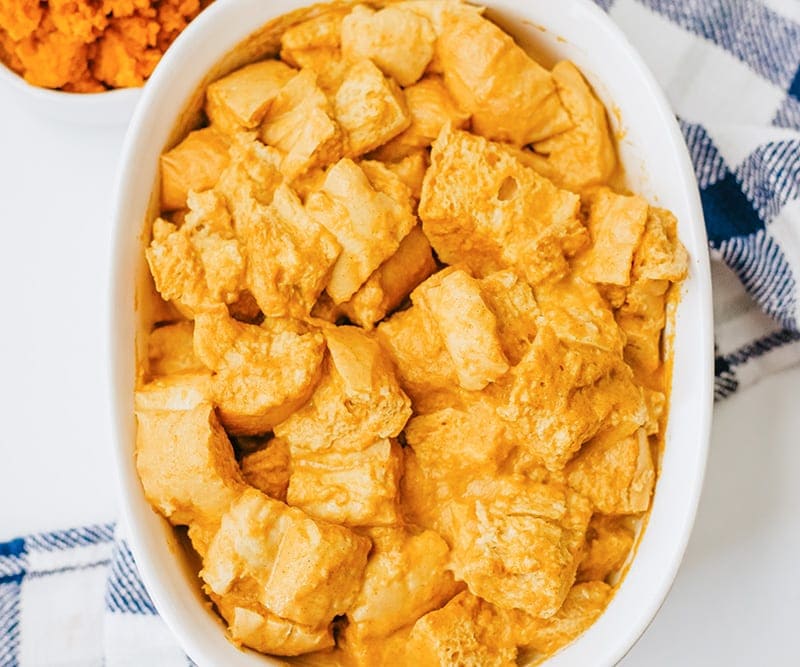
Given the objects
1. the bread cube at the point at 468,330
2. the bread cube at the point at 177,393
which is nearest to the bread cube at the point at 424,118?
the bread cube at the point at 468,330

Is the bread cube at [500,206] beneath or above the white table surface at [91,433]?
above

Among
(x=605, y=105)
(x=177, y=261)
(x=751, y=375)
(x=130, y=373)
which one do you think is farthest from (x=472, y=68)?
A: (x=751, y=375)

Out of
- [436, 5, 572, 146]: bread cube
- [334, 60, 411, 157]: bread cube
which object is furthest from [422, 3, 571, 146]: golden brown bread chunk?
[334, 60, 411, 157]: bread cube

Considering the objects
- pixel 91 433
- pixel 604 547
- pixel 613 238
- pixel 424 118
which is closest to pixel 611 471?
pixel 604 547

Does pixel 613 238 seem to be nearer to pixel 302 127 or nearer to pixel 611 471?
pixel 611 471

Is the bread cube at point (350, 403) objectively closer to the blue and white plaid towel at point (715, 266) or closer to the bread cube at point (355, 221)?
the bread cube at point (355, 221)

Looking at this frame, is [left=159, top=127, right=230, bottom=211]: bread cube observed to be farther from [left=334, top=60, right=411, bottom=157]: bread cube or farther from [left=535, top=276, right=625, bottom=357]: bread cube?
[left=535, top=276, right=625, bottom=357]: bread cube
